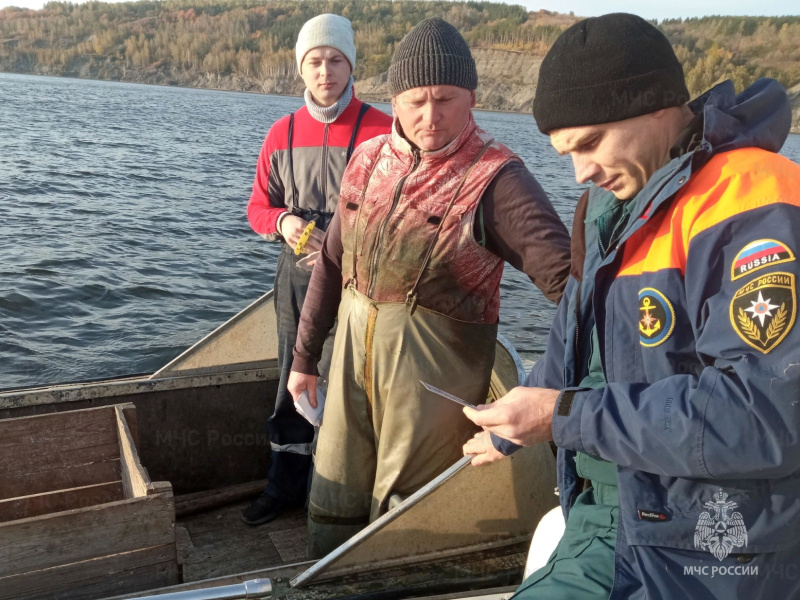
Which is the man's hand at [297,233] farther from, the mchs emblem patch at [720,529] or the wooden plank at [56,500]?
the mchs emblem patch at [720,529]

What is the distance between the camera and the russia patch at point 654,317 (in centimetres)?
171

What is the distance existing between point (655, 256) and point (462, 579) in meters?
1.91

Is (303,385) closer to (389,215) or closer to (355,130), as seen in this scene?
(389,215)

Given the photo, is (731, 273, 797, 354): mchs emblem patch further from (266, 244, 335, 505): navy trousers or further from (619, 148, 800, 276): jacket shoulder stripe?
(266, 244, 335, 505): navy trousers

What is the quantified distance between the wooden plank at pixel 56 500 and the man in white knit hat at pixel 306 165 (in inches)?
37.9

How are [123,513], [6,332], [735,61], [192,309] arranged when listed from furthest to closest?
1. [735,61]
2. [192,309]
3. [6,332]
4. [123,513]

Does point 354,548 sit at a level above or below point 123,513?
below

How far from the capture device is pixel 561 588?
1.91 meters

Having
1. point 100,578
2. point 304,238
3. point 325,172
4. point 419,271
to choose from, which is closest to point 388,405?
point 419,271

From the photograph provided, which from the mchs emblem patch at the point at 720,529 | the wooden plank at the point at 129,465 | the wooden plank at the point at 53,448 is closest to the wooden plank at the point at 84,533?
the wooden plank at the point at 129,465

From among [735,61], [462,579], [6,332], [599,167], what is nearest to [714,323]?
[599,167]

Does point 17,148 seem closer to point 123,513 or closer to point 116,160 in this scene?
point 116,160

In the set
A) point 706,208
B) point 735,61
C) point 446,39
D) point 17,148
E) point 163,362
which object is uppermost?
point 735,61

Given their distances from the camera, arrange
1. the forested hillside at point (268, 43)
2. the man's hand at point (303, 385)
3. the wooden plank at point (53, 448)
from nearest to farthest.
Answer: the wooden plank at point (53, 448) < the man's hand at point (303, 385) < the forested hillside at point (268, 43)
